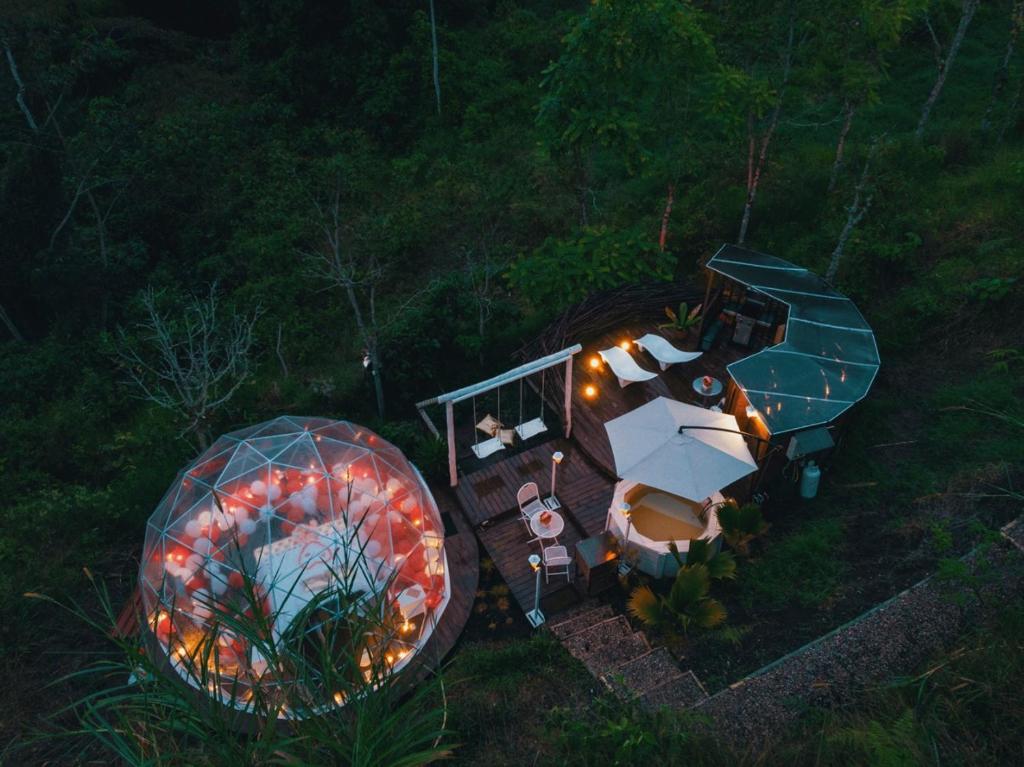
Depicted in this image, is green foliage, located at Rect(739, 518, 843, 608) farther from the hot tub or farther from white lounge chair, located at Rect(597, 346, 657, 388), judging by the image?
white lounge chair, located at Rect(597, 346, 657, 388)

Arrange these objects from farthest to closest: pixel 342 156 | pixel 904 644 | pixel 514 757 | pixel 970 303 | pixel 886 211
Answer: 1. pixel 342 156
2. pixel 886 211
3. pixel 970 303
4. pixel 904 644
5. pixel 514 757

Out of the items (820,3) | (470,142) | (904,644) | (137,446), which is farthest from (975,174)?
(137,446)

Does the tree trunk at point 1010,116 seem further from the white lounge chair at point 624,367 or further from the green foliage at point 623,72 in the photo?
the white lounge chair at point 624,367

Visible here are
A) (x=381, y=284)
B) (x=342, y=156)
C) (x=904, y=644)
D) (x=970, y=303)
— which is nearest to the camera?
(x=904, y=644)

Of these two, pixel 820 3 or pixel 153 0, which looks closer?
pixel 820 3

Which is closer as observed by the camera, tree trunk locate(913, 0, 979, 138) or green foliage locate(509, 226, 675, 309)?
green foliage locate(509, 226, 675, 309)

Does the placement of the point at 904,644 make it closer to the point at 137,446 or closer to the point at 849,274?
the point at 849,274

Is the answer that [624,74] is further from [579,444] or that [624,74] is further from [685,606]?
[685,606]

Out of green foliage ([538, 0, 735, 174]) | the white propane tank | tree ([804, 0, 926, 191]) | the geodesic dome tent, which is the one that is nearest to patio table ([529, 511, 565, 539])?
the geodesic dome tent
